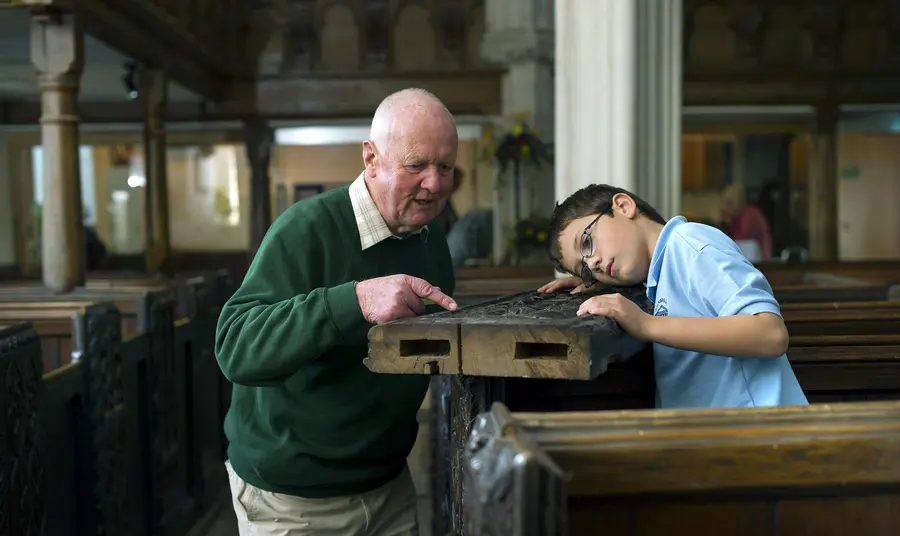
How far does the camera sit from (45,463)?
3.01m

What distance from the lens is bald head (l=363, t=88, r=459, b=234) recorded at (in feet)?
6.10

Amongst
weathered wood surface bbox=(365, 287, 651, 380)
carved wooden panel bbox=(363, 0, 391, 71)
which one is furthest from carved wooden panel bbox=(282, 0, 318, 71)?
weathered wood surface bbox=(365, 287, 651, 380)

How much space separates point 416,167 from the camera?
188 centimetres

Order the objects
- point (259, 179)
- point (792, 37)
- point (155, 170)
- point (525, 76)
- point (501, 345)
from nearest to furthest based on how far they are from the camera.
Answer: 1. point (501, 345)
2. point (155, 170)
3. point (525, 76)
4. point (792, 37)
5. point (259, 179)

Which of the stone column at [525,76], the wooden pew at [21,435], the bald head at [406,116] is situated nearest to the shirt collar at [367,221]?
the bald head at [406,116]

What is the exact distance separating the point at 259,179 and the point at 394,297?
890 cm

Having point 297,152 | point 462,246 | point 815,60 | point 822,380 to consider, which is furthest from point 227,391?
point 815,60

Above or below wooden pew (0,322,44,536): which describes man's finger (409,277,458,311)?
above

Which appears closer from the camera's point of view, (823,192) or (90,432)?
(90,432)

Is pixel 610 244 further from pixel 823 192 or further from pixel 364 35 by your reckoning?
pixel 823 192

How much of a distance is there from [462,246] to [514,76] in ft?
7.42

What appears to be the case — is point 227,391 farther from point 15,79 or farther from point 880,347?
point 15,79

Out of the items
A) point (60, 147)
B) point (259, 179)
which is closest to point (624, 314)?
point (60, 147)

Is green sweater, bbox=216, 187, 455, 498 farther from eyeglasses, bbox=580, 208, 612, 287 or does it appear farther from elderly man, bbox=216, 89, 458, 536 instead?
eyeglasses, bbox=580, 208, 612, 287
